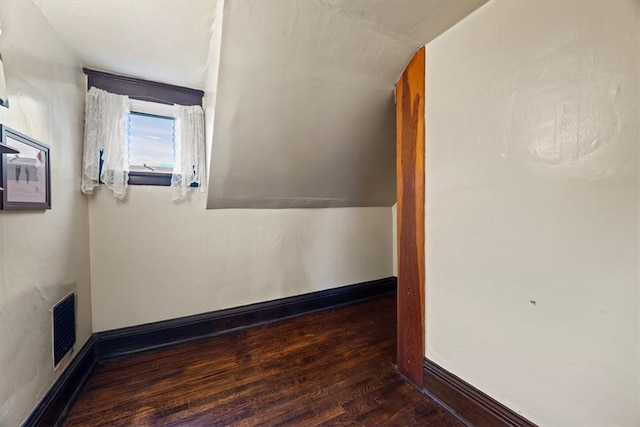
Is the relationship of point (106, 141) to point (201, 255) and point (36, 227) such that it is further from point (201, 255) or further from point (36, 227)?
point (201, 255)

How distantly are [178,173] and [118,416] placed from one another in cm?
153

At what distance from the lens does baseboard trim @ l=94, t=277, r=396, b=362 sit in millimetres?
1929

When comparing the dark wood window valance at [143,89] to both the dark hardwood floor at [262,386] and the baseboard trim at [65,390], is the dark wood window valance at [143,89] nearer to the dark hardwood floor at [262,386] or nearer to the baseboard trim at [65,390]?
the baseboard trim at [65,390]

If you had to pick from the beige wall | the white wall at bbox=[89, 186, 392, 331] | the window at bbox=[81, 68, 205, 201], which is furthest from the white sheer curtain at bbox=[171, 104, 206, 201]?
the beige wall

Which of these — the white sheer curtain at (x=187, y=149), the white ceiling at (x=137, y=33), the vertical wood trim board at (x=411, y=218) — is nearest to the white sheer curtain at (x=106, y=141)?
the white ceiling at (x=137, y=33)

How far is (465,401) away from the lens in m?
1.35

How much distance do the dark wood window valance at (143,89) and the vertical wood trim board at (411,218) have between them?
5.23 ft

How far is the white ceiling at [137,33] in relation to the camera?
4.17 feet

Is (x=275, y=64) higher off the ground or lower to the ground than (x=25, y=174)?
higher

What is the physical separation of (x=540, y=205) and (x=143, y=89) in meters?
2.51

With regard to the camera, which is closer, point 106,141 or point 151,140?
point 106,141

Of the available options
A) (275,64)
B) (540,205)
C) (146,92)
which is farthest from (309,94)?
(540,205)

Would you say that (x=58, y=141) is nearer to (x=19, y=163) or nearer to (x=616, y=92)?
(x=19, y=163)

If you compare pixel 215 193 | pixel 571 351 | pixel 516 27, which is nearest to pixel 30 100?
pixel 215 193
